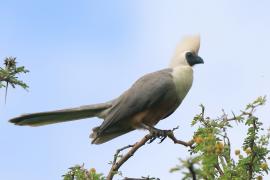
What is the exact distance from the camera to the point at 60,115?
22.0 feet

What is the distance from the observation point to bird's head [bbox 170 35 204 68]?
7.42 m

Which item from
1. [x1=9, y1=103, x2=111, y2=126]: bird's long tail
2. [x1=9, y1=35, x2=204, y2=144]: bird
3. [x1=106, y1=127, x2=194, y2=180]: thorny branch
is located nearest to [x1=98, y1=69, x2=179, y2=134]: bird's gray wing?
[x1=9, y1=35, x2=204, y2=144]: bird

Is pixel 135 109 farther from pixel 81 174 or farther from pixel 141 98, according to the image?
pixel 81 174

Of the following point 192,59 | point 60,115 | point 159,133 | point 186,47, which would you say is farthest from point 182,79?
point 60,115

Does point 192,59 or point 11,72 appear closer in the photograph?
point 11,72

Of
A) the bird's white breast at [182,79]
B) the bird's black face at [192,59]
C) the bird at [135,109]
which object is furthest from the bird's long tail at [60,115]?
the bird's black face at [192,59]

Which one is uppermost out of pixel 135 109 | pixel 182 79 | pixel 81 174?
pixel 182 79

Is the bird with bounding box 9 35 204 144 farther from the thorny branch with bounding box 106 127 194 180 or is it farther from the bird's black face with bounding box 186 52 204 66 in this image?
the thorny branch with bounding box 106 127 194 180

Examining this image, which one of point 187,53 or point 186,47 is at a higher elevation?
point 186,47

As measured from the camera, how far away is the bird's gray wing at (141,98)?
21.4 feet

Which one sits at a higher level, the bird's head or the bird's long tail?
the bird's head

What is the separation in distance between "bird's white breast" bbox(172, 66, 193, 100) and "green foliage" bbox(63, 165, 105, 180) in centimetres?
208

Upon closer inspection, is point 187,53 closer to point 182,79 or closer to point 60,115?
point 182,79

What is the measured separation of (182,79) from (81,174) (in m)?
2.44
